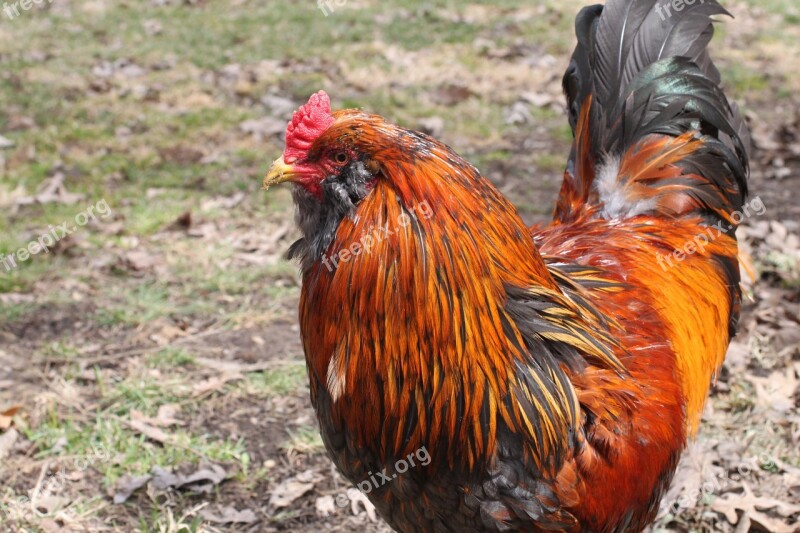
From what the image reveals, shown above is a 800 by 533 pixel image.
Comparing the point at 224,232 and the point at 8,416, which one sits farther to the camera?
the point at 224,232

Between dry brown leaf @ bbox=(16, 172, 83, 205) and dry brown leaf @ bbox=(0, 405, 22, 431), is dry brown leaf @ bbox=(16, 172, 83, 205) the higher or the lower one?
the higher one

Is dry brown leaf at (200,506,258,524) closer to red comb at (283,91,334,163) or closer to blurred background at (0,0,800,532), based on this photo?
blurred background at (0,0,800,532)

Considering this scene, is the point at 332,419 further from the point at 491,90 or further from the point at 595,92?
the point at 491,90

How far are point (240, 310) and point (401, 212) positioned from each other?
9.52ft

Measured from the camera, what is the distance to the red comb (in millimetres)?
2258

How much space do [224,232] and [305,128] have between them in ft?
11.6

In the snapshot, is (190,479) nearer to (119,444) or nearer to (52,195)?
(119,444)

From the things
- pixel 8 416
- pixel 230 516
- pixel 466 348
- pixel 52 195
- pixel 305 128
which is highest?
pixel 305 128

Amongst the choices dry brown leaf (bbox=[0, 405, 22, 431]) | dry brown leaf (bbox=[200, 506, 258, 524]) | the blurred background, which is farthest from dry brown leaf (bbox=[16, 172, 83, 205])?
dry brown leaf (bbox=[200, 506, 258, 524])

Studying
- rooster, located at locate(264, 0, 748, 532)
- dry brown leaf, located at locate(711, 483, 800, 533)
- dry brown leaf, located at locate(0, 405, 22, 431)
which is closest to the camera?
rooster, located at locate(264, 0, 748, 532)

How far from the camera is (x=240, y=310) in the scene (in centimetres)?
482

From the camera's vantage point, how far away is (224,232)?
5668 mm

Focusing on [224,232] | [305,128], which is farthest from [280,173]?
[224,232]

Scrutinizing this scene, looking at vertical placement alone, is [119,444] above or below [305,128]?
below
